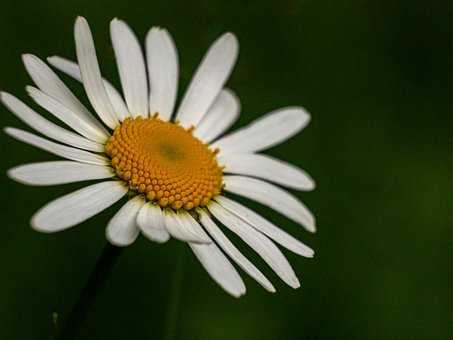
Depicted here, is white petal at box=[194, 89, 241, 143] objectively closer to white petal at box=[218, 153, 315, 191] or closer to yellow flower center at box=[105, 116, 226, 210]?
white petal at box=[218, 153, 315, 191]

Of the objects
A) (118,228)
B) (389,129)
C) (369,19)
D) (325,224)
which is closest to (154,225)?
(118,228)

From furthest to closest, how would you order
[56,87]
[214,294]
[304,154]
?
[304,154] → [214,294] → [56,87]

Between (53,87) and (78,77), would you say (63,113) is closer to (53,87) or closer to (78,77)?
(53,87)

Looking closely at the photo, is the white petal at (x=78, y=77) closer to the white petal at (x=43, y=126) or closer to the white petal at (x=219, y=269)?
the white petal at (x=43, y=126)

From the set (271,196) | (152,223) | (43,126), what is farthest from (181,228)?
(271,196)

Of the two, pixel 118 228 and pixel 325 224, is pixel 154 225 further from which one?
pixel 325 224

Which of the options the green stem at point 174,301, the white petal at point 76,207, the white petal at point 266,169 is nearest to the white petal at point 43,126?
the white petal at point 76,207
